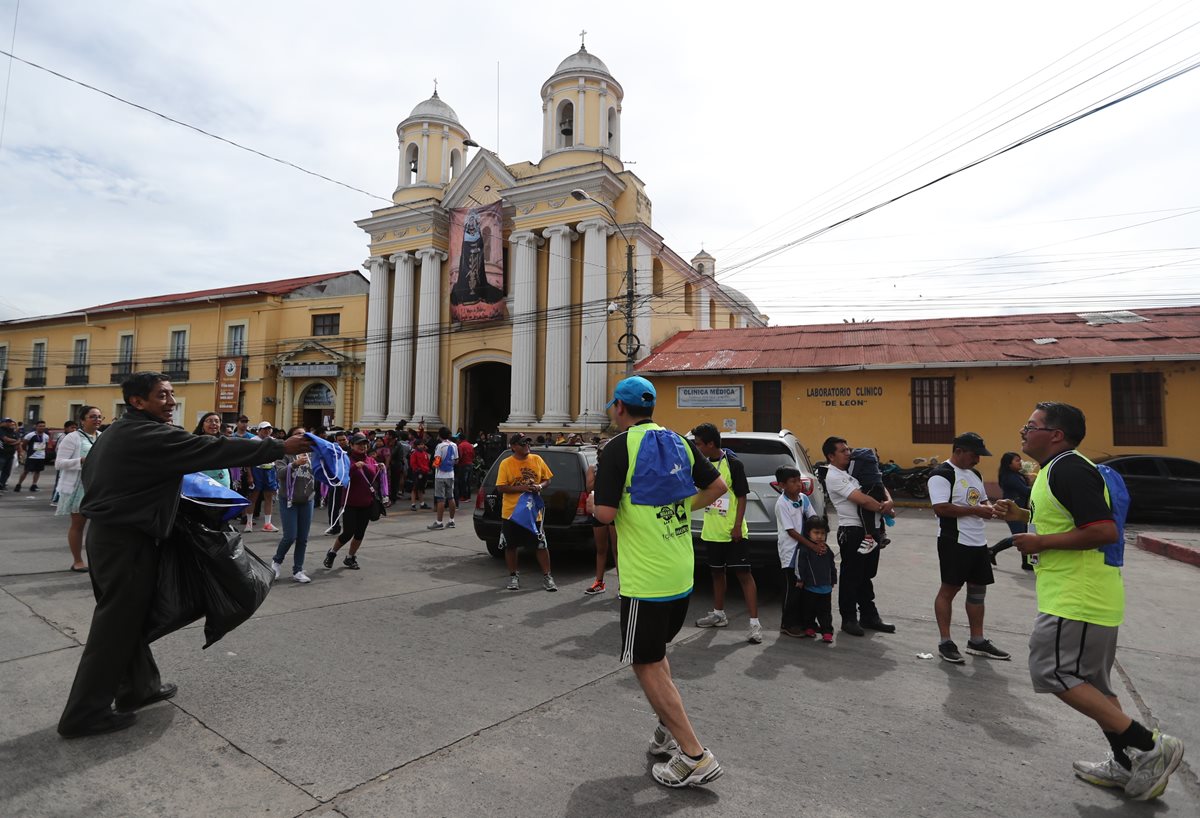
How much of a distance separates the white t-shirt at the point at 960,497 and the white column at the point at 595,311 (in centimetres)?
1671

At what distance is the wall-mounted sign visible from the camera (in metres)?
27.1

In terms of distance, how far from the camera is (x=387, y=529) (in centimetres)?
1102

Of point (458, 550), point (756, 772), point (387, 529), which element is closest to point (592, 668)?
point (756, 772)

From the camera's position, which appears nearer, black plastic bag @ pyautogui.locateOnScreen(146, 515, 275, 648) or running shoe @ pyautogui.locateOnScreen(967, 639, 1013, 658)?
black plastic bag @ pyautogui.locateOnScreen(146, 515, 275, 648)

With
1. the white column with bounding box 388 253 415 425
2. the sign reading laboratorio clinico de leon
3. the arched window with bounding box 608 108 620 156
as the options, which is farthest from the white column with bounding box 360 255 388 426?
the arched window with bounding box 608 108 620 156

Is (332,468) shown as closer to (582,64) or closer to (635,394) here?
(635,394)

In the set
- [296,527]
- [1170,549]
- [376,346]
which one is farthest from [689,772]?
[376,346]

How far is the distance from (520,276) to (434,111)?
33.5 ft

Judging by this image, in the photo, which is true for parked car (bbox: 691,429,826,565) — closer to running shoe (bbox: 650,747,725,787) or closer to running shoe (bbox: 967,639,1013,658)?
running shoe (bbox: 967,639,1013,658)

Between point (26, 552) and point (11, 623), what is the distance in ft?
12.5

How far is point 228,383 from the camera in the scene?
1120 inches

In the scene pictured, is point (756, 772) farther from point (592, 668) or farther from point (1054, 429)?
point (1054, 429)

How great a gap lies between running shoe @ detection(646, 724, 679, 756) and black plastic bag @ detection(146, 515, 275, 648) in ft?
7.65

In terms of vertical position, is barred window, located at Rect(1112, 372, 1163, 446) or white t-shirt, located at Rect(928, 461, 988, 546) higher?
barred window, located at Rect(1112, 372, 1163, 446)
